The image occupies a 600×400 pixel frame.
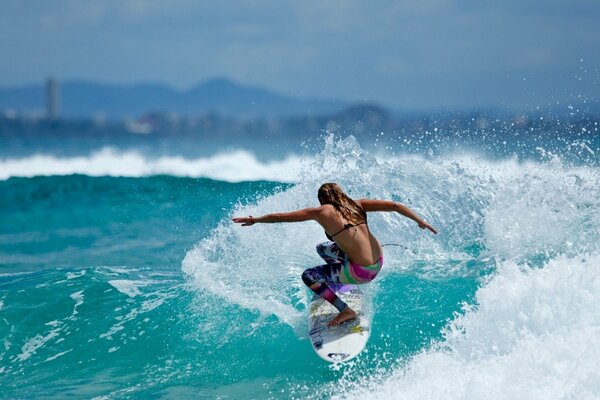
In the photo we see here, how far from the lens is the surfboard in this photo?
6.80 meters

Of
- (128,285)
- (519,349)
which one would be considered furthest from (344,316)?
(128,285)

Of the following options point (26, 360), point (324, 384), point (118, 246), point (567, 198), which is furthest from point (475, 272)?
point (118, 246)

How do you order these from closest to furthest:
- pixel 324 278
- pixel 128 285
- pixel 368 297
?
pixel 324 278
pixel 368 297
pixel 128 285

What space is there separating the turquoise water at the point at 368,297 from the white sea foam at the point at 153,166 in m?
13.1

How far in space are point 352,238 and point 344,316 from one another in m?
0.84

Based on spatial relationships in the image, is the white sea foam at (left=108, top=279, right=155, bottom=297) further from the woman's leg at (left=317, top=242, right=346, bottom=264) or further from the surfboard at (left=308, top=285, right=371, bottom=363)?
the woman's leg at (left=317, top=242, right=346, bottom=264)

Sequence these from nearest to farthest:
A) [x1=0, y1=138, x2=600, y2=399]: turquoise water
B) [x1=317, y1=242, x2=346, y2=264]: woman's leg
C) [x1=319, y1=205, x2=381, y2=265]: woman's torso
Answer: [x1=0, y1=138, x2=600, y2=399]: turquoise water → [x1=319, y1=205, x2=381, y2=265]: woman's torso → [x1=317, y1=242, x2=346, y2=264]: woman's leg

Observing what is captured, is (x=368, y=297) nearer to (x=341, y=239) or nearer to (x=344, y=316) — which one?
(x=344, y=316)

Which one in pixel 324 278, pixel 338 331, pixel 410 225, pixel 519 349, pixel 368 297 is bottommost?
pixel 519 349

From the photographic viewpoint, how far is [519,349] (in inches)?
241

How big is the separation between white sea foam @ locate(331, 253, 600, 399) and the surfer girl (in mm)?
826

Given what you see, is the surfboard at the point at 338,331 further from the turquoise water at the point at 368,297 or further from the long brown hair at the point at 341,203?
the long brown hair at the point at 341,203

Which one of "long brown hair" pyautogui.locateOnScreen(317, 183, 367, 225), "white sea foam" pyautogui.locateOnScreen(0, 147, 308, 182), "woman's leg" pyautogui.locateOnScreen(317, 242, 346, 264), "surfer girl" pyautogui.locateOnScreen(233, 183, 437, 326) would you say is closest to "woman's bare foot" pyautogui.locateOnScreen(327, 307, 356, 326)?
"surfer girl" pyautogui.locateOnScreen(233, 183, 437, 326)

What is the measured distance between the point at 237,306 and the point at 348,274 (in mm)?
1933
